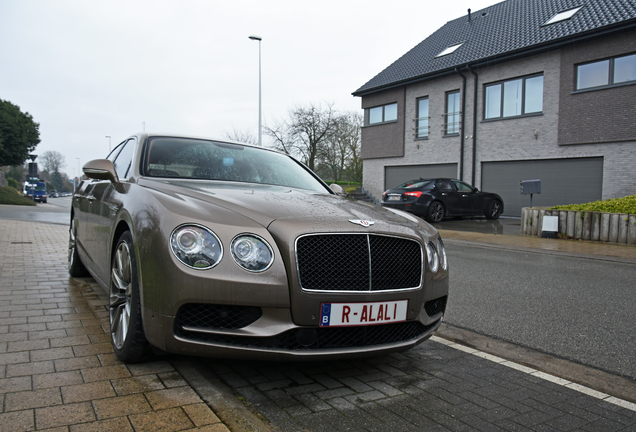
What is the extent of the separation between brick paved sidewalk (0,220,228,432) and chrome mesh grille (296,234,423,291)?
2.76 ft

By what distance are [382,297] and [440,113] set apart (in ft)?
69.2

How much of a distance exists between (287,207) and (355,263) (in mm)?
549

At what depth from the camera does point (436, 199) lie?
626 inches

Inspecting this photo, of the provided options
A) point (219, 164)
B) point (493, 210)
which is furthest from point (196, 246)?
point (493, 210)

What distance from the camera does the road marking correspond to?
2.88m

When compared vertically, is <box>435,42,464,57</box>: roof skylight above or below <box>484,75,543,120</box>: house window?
above

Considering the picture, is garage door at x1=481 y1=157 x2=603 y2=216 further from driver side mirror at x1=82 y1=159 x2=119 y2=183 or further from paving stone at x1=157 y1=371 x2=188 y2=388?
paving stone at x1=157 y1=371 x2=188 y2=388

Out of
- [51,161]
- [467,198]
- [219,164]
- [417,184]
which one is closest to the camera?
[219,164]

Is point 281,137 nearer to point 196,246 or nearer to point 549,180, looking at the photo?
point 549,180

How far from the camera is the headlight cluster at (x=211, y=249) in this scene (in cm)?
253

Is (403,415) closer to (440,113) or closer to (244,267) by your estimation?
(244,267)

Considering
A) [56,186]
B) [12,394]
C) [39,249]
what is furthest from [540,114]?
[56,186]

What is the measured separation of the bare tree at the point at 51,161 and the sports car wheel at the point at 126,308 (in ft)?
376

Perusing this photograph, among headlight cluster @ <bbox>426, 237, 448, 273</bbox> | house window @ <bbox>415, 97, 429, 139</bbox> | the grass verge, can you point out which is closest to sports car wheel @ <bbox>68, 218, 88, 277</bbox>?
headlight cluster @ <bbox>426, 237, 448, 273</bbox>
